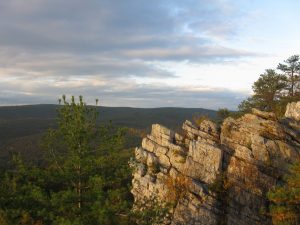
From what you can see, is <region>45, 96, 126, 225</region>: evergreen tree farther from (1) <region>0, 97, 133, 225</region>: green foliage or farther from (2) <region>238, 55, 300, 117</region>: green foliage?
(2) <region>238, 55, 300, 117</region>: green foliage

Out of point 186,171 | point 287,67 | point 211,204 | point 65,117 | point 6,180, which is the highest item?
point 287,67

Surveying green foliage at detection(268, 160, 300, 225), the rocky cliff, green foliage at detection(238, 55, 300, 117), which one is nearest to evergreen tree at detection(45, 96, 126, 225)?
the rocky cliff

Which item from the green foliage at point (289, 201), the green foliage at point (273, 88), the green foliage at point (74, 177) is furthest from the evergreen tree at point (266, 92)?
the green foliage at point (74, 177)

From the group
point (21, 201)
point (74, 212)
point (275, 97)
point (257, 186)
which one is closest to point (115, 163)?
point (74, 212)

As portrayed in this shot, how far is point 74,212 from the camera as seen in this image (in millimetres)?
25016

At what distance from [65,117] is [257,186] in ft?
81.6

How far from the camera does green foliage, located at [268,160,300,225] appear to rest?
3300cm

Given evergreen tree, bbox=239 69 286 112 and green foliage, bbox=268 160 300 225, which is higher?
evergreen tree, bbox=239 69 286 112

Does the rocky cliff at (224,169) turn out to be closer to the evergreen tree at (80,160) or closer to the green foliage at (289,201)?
the green foliage at (289,201)

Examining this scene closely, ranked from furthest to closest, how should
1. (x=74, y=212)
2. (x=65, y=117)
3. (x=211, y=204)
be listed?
(x=211, y=204), (x=65, y=117), (x=74, y=212)

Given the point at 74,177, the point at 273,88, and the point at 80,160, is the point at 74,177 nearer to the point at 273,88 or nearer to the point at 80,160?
the point at 80,160

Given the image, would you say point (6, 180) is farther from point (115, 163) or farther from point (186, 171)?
point (186, 171)

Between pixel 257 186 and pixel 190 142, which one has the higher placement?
pixel 190 142

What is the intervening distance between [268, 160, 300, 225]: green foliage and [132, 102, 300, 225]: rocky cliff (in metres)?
3.44
